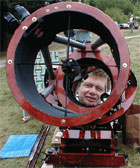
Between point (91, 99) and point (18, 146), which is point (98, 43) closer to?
point (91, 99)

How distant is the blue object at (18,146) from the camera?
2135 millimetres

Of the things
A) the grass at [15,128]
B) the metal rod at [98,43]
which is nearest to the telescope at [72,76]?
the metal rod at [98,43]

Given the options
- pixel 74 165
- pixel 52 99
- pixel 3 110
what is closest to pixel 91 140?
pixel 74 165

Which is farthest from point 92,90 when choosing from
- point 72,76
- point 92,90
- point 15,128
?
point 15,128

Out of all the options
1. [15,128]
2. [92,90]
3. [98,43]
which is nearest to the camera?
[98,43]

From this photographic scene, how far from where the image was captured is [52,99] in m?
2.04

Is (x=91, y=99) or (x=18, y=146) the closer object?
(x=91, y=99)

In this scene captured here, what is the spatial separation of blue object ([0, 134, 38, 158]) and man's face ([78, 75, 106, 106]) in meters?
0.74

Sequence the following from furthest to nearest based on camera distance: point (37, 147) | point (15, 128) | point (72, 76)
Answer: point (15, 128)
point (37, 147)
point (72, 76)

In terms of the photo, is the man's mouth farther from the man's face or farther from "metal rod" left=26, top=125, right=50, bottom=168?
"metal rod" left=26, top=125, right=50, bottom=168

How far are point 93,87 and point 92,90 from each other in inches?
1.3

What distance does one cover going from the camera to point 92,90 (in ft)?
6.33

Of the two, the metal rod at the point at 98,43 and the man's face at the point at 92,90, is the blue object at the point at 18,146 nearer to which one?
the man's face at the point at 92,90

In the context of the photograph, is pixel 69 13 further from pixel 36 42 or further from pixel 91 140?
pixel 91 140
